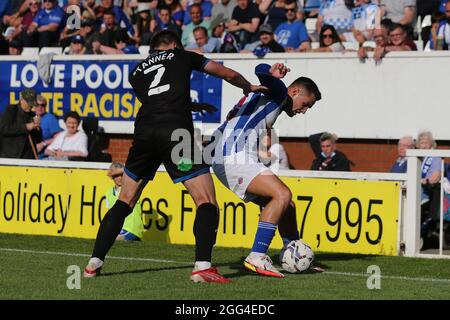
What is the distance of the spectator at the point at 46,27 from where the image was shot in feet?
69.4

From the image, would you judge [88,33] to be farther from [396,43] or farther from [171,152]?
[171,152]

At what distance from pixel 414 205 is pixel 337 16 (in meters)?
6.19

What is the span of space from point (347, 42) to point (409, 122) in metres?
1.99

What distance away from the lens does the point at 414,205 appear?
13008 mm

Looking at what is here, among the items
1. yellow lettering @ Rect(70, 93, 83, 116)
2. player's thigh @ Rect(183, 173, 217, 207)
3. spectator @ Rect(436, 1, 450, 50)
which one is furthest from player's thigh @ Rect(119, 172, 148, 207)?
yellow lettering @ Rect(70, 93, 83, 116)

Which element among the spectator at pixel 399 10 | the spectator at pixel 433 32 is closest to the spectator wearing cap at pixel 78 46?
the spectator at pixel 399 10

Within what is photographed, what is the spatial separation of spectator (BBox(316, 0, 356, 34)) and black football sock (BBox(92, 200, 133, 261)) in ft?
29.6

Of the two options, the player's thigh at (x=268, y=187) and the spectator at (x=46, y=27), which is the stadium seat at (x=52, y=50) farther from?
the player's thigh at (x=268, y=187)

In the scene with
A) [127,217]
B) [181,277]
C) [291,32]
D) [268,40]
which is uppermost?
[291,32]

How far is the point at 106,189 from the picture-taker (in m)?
14.8

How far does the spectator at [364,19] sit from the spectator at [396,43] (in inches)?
31.8

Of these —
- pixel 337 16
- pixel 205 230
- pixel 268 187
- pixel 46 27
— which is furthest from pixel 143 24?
pixel 205 230

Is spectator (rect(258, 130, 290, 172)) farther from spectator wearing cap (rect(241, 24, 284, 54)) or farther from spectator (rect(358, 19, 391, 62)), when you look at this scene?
spectator (rect(358, 19, 391, 62))
